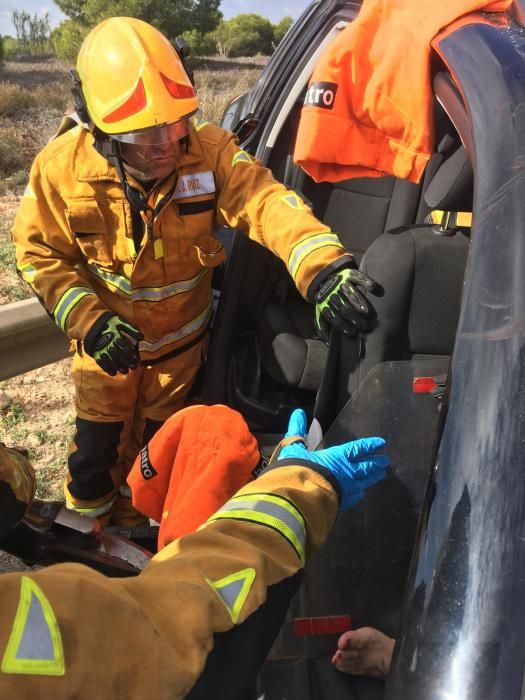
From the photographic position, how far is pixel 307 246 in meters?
1.99

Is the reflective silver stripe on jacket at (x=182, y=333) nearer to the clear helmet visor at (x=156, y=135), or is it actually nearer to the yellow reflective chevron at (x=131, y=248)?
the yellow reflective chevron at (x=131, y=248)

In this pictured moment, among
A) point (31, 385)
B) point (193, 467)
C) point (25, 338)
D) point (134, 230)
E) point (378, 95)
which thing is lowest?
point (31, 385)

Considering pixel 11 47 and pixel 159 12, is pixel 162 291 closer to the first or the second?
pixel 159 12

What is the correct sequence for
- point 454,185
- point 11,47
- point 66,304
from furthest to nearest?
1. point 11,47
2. point 66,304
3. point 454,185

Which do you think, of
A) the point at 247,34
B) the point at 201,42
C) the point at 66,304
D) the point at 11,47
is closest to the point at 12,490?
the point at 66,304

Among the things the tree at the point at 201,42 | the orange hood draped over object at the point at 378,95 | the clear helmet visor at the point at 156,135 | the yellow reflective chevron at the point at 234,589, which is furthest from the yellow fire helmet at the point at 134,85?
the tree at the point at 201,42

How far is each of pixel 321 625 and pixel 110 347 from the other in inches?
51.4

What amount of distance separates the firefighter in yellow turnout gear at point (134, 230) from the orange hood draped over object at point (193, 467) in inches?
19.5

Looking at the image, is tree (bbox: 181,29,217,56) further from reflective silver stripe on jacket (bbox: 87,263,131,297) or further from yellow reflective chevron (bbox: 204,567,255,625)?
yellow reflective chevron (bbox: 204,567,255,625)

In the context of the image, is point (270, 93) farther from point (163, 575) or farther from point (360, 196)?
point (163, 575)

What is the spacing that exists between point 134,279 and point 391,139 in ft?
3.96

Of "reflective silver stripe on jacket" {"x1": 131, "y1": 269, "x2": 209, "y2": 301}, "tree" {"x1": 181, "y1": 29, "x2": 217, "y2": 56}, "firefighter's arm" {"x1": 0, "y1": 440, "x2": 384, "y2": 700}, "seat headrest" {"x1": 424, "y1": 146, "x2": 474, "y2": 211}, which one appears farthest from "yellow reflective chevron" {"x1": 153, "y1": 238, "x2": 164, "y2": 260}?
"tree" {"x1": 181, "y1": 29, "x2": 217, "y2": 56}

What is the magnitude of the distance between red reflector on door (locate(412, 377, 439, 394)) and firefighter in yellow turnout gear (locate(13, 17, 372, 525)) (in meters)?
0.28

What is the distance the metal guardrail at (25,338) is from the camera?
A: 2.80 metres
